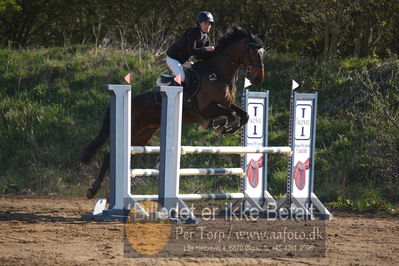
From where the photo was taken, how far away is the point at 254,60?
779 cm

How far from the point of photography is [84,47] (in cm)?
1451

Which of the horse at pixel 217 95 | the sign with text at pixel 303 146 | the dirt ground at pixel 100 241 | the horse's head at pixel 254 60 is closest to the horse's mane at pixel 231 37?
the horse at pixel 217 95

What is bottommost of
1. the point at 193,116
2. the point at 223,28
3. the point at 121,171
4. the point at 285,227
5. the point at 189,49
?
the point at 285,227

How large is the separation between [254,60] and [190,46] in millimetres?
728

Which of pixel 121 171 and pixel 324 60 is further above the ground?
pixel 324 60

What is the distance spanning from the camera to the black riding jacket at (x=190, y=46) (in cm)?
765

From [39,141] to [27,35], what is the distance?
22.9 feet

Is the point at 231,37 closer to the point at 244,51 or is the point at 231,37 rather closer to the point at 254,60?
the point at 244,51

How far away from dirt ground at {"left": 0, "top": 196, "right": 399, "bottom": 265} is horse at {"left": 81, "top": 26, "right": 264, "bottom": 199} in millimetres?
1007

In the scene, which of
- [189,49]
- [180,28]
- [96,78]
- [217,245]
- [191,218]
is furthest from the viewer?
[180,28]

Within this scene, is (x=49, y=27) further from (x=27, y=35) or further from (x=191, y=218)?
(x=191, y=218)

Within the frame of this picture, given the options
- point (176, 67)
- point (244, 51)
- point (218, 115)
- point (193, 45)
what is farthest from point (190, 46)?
point (218, 115)

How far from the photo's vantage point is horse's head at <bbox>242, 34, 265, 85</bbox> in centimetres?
773

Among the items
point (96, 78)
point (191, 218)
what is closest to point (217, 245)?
point (191, 218)
